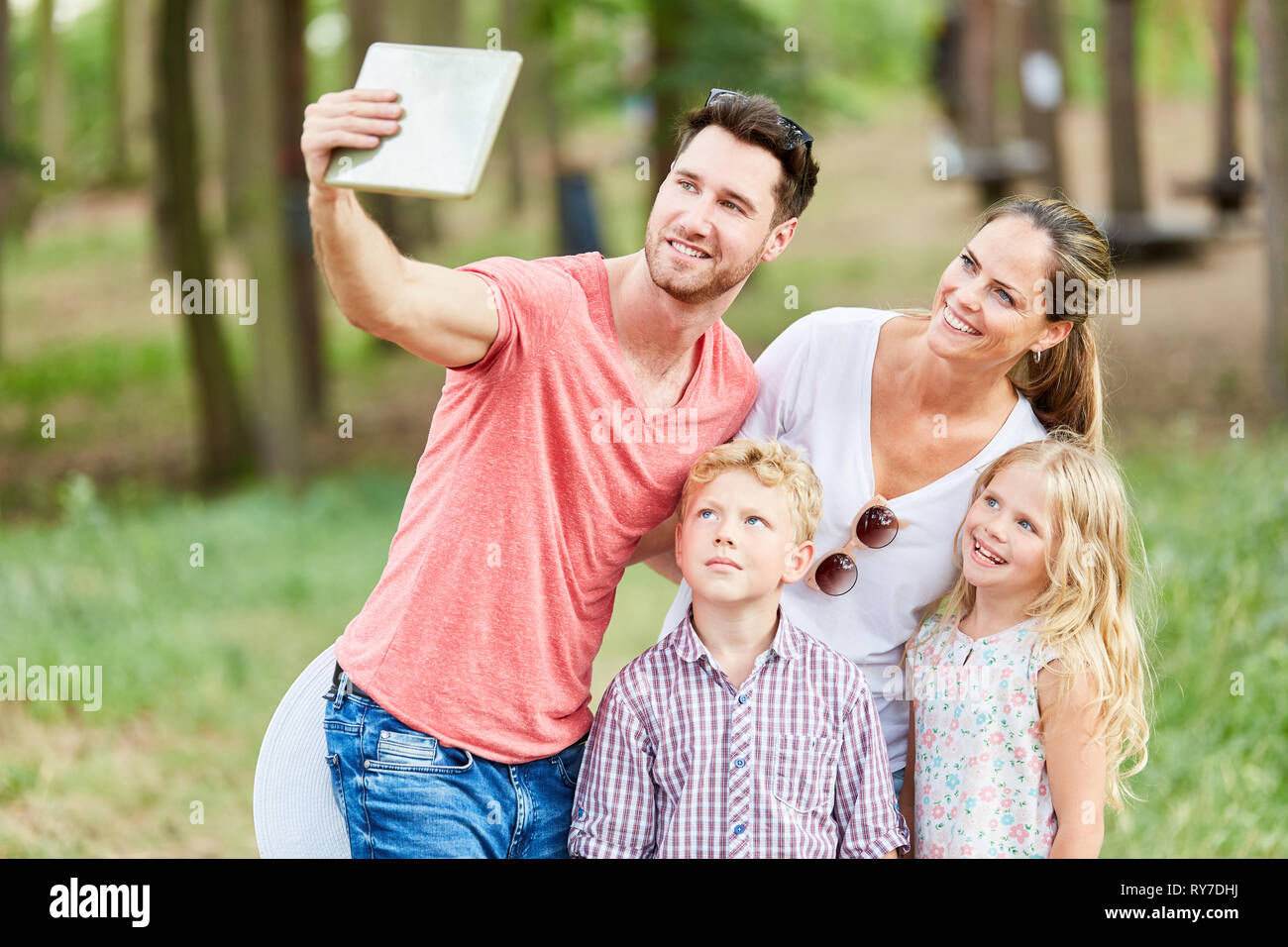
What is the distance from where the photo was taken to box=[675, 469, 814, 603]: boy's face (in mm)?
2854

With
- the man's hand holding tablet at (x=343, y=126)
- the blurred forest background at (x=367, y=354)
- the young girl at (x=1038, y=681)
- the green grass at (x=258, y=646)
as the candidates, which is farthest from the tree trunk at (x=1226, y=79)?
the man's hand holding tablet at (x=343, y=126)

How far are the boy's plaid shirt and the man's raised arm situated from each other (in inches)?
36.5

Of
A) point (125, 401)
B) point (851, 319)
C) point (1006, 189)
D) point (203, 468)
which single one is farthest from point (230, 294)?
point (851, 319)

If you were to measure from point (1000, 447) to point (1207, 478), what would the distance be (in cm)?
618

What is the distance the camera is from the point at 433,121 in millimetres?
2303

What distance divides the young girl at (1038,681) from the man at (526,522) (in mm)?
814

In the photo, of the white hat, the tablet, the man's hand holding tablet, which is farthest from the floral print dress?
the man's hand holding tablet

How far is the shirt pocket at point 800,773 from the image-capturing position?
9.46ft

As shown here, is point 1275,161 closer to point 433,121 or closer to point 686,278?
point 686,278

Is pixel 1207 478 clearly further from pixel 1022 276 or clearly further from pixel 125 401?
pixel 125 401

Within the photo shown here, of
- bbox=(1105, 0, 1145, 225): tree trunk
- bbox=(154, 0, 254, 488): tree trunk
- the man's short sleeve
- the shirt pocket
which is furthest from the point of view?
bbox=(1105, 0, 1145, 225): tree trunk

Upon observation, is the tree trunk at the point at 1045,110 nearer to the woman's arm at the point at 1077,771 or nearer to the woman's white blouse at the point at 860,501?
the woman's white blouse at the point at 860,501

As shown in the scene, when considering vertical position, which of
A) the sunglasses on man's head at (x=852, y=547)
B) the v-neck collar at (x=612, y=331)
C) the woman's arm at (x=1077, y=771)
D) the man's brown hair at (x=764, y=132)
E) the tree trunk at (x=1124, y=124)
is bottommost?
the woman's arm at (x=1077, y=771)

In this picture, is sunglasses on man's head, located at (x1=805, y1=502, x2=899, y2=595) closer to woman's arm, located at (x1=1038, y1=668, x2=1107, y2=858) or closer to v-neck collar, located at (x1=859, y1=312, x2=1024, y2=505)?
v-neck collar, located at (x1=859, y1=312, x2=1024, y2=505)
